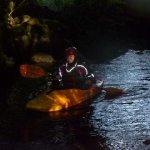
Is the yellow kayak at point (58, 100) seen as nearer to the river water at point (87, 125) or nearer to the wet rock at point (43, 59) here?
the river water at point (87, 125)

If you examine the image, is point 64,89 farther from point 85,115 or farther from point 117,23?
point 117,23

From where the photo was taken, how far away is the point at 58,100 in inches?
457

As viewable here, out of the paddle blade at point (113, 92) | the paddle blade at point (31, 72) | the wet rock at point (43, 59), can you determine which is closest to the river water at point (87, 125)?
the paddle blade at point (113, 92)

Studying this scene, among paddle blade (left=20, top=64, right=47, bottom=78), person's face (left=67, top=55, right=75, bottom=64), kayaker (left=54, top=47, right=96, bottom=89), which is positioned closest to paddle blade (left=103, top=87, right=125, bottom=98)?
kayaker (left=54, top=47, right=96, bottom=89)

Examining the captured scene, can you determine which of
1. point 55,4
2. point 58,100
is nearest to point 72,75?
point 58,100

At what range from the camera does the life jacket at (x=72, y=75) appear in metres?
12.3

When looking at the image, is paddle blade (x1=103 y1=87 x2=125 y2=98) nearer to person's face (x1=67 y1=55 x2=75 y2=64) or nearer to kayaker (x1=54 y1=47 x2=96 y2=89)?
kayaker (x1=54 y1=47 x2=96 y2=89)

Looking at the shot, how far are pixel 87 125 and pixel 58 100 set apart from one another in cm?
147

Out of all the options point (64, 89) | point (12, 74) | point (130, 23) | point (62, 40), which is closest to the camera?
point (64, 89)

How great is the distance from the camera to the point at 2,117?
11234 millimetres

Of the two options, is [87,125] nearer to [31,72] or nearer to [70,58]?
[70,58]

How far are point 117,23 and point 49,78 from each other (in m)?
13.5

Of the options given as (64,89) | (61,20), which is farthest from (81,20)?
(64,89)

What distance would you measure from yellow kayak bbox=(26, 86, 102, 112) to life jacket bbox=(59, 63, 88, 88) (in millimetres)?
292
